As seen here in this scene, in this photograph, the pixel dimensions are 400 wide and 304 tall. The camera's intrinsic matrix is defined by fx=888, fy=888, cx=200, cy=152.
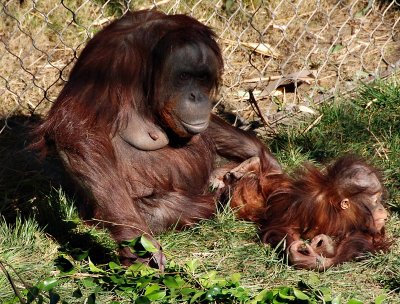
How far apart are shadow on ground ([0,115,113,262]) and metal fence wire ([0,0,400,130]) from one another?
20 centimetres

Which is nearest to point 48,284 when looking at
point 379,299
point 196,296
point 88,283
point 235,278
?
point 88,283

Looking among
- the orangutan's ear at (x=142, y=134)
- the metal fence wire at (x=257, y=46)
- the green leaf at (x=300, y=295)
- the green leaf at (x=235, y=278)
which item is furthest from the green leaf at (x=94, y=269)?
the metal fence wire at (x=257, y=46)

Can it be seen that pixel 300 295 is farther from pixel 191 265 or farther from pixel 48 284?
pixel 48 284

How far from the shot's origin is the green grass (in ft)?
11.2

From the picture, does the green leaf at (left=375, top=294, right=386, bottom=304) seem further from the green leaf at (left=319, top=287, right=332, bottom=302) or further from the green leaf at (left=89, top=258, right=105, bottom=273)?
the green leaf at (left=89, top=258, right=105, bottom=273)

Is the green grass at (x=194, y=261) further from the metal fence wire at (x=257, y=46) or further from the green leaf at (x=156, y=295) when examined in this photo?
the metal fence wire at (x=257, y=46)

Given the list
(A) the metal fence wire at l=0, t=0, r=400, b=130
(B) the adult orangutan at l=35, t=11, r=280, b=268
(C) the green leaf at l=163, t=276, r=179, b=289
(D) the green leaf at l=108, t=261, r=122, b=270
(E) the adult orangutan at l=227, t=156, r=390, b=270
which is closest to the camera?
(C) the green leaf at l=163, t=276, r=179, b=289

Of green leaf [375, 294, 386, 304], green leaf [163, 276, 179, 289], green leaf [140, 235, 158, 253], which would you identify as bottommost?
green leaf [375, 294, 386, 304]

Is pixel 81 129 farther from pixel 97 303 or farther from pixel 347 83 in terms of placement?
pixel 347 83

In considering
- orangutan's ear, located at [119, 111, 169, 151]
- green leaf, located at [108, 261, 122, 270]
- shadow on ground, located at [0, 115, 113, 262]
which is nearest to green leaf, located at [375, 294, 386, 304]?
green leaf, located at [108, 261, 122, 270]

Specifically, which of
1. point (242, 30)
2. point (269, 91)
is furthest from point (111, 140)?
point (242, 30)

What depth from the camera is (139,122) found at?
13.0 ft

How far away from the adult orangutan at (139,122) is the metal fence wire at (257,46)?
106 centimetres

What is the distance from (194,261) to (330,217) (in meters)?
0.72
